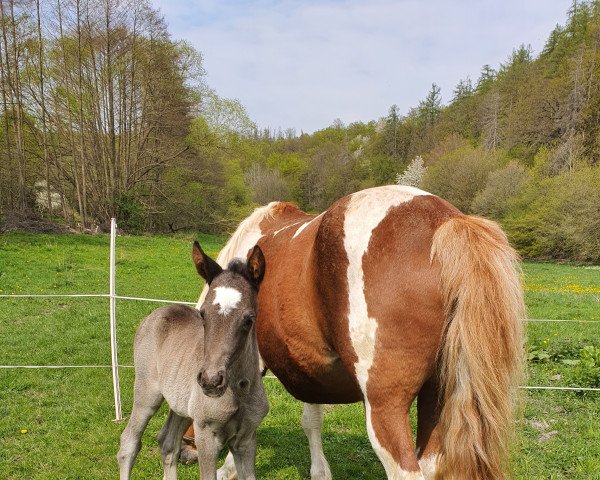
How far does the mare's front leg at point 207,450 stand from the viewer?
272cm

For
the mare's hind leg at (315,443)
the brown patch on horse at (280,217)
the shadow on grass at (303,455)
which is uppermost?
the brown patch on horse at (280,217)

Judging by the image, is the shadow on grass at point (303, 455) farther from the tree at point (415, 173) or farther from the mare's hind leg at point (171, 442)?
the tree at point (415, 173)

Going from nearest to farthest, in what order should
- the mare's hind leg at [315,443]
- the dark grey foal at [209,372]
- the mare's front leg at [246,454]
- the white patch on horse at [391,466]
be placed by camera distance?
the white patch on horse at [391,466], the dark grey foal at [209,372], the mare's front leg at [246,454], the mare's hind leg at [315,443]

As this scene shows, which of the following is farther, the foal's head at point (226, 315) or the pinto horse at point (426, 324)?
the foal's head at point (226, 315)

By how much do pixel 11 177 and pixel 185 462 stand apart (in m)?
21.1

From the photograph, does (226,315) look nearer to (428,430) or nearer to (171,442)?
(428,430)

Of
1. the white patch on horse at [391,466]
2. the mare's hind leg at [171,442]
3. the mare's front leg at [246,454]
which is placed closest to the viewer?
the white patch on horse at [391,466]

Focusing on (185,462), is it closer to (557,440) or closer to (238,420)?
(238,420)

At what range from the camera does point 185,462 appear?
4109 millimetres

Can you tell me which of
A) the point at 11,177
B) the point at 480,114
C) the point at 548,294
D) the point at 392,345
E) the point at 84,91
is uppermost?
the point at 480,114

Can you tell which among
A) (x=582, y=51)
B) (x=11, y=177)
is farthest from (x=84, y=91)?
(x=582, y=51)

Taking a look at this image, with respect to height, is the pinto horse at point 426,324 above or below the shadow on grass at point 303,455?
above

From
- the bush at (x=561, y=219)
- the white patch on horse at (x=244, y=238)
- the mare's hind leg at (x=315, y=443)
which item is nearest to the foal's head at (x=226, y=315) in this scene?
the white patch on horse at (x=244, y=238)

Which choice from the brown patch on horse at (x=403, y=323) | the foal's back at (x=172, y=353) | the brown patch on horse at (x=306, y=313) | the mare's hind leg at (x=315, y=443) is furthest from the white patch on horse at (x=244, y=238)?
the brown patch on horse at (x=403, y=323)
